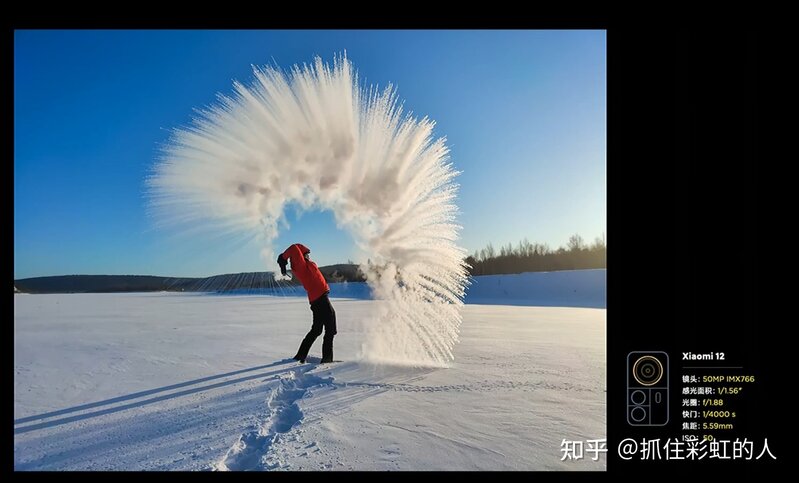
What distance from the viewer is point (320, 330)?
16.0 feet

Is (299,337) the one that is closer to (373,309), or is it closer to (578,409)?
(373,309)

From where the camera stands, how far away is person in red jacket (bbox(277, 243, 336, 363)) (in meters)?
4.86

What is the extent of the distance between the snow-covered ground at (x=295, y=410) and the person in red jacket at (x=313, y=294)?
294 millimetres

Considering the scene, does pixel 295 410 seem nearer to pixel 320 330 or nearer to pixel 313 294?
pixel 320 330

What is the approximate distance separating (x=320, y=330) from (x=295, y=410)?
69.3 inches

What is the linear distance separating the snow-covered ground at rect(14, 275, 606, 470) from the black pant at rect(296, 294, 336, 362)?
24 cm
